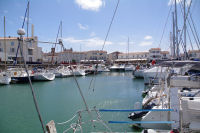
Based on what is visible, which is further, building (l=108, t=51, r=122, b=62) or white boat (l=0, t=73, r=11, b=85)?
building (l=108, t=51, r=122, b=62)

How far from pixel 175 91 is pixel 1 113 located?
14.0m

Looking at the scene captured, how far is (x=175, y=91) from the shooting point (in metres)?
6.40

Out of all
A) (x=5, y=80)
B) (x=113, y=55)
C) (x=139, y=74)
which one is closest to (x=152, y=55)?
(x=113, y=55)

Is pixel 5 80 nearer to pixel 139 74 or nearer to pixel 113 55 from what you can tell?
pixel 139 74

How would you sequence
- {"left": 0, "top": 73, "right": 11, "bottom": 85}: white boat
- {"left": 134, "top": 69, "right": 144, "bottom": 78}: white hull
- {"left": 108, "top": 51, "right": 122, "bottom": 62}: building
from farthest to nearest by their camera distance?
{"left": 108, "top": 51, "right": 122, "bottom": 62}: building < {"left": 134, "top": 69, "right": 144, "bottom": 78}: white hull < {"left": 0, "top": 73, "right": 11, "bottom": 85}: white boat

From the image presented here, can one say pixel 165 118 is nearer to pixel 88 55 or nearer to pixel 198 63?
pixel 198 63

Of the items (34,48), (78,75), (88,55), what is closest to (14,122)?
(78,75)

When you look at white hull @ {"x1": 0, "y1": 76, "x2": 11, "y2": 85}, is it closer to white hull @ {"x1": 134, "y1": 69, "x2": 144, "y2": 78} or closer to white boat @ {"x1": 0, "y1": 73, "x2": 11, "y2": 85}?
white boat @ {"x1": 0, "y1": 73, "x2": 11, "y2": 85}

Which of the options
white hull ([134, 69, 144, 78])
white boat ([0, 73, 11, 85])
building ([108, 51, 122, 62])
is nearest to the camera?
white boat ([0, 73, 11, 85])

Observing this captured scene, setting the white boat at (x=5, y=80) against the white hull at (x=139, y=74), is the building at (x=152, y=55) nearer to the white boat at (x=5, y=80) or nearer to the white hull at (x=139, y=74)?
the white hull at (x=139, y=74)

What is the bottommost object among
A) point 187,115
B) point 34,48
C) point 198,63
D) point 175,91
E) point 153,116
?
point 153,116

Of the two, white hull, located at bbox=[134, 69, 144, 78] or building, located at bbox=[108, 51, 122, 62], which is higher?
building, located at bbox=[108, 51, 122, 62]

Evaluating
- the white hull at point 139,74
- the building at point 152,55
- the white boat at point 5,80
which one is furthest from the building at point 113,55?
the white boat at point 5,80

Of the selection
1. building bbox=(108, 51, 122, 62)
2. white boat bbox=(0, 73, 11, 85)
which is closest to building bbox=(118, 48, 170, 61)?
building bbox=(108, 51, 122, 62)
